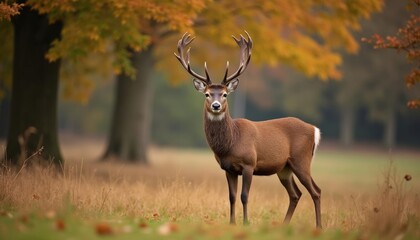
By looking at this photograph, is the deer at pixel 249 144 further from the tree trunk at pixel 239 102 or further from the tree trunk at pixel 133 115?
the tree trunk at pixel 239 102

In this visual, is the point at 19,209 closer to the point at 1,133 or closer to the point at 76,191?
the point at 76,191

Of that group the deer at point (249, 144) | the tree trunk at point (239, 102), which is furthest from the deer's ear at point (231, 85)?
the tree trunk at point (239, 102)

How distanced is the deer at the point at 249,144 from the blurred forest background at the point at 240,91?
674cm

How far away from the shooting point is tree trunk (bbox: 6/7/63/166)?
12.4 m

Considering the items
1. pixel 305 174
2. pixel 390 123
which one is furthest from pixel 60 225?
pixel 390 123

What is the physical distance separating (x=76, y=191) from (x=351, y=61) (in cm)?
3339

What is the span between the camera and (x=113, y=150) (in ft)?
61.6

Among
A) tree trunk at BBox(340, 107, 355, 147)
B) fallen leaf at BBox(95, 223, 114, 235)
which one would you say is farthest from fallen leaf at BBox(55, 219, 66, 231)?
tree trunk at BBox(340, 107, 355, 147)

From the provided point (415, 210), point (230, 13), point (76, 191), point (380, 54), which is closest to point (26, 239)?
point (76, 191)

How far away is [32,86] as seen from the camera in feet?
41.1

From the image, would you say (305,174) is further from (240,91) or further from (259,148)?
(240,91)

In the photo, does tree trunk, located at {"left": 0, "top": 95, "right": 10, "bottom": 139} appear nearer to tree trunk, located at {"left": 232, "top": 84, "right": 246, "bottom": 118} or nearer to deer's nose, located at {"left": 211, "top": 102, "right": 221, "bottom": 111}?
tree trunk, located at {"left": 232, "top": 84, "right": 246, "bottom": 118}

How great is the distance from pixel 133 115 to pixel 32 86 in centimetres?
677

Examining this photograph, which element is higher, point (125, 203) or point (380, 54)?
point (380, 54)
